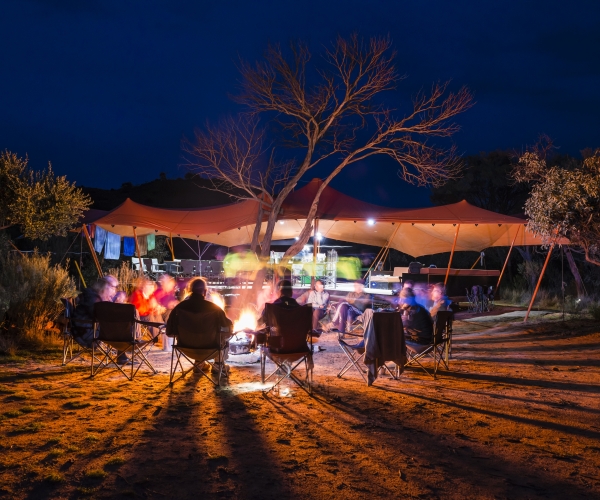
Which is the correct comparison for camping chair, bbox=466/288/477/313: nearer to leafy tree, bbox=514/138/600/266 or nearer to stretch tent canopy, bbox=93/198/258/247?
leafy tree, bbox=514/138/600/266

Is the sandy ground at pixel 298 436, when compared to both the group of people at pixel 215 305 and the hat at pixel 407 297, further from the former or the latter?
the hat at pixel 407 297

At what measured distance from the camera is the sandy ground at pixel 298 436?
2902mm

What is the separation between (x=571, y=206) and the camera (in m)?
9.21

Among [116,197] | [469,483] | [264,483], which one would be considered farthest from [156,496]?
[116,197]

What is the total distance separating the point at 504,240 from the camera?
1458cm

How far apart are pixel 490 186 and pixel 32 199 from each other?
19.8 meters

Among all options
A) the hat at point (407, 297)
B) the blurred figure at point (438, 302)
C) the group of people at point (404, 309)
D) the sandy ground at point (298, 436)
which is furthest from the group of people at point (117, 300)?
the blurred figure at point (438, 302)

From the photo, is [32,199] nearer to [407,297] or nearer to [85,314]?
[85,314]

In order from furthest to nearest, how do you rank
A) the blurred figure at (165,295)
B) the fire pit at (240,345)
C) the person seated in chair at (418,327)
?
the blurred figure at (165,295), the fire pit at (240,345), the person seated in chair at (418,327)

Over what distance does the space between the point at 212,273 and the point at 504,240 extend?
7.64 metres

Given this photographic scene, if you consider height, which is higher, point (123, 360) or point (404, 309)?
point (404, 309)

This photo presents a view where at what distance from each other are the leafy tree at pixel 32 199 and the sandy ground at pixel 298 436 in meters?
3.75

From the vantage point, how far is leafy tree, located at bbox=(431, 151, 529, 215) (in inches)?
935

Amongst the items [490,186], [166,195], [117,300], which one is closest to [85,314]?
[117,300]
